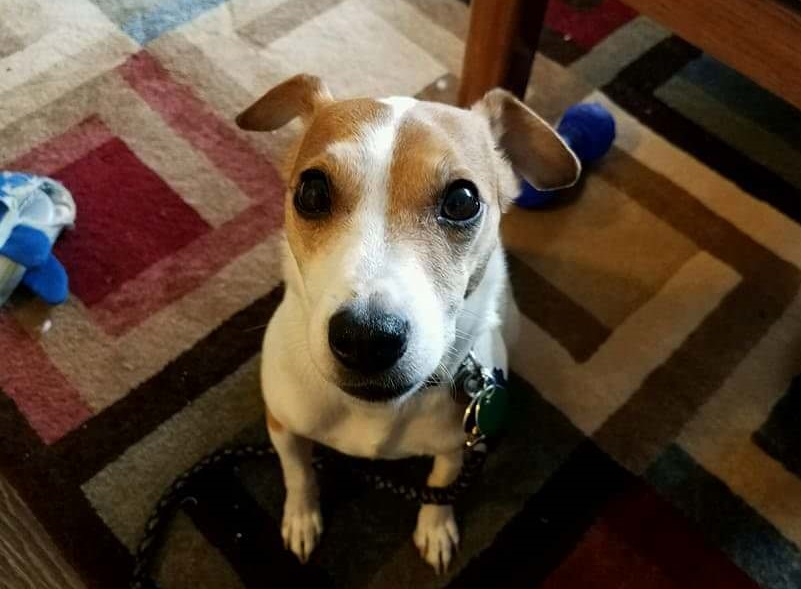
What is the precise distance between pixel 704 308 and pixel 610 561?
584 millimetres

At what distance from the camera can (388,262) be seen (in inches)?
34.8

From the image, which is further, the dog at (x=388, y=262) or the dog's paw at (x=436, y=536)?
the dog's paw at (x=436, y=536)

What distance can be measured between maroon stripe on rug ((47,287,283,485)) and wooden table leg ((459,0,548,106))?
0.59 meters

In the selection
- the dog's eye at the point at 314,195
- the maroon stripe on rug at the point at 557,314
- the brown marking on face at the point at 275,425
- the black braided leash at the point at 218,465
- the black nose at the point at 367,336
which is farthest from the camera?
the maroon stripe on rug at the point at 557,314

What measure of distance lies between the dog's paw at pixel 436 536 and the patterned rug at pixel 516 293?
0.08 ft

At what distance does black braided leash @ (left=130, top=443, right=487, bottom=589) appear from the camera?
4.30ft

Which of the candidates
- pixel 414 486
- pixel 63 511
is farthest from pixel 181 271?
pixel 414 486

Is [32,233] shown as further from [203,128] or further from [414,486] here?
[414,486]

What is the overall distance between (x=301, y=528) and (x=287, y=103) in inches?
26.9

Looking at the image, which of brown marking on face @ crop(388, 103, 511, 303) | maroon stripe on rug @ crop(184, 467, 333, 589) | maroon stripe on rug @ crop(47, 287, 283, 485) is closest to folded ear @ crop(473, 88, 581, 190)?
brown marking on face @ crop(388, 103, 511, 303)

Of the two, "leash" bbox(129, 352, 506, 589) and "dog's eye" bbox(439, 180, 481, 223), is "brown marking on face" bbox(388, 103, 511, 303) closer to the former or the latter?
"dog's eye" bbox(439, 180, 481, 223)

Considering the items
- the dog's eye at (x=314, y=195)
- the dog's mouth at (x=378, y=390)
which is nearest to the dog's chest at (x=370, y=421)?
the dog's mouth at (x=378, y=390)

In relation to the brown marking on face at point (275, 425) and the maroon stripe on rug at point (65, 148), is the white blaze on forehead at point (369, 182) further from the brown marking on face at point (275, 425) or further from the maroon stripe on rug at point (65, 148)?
the maroon stripe on rug at point (65, 148)

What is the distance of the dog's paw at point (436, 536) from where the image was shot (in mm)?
1363
